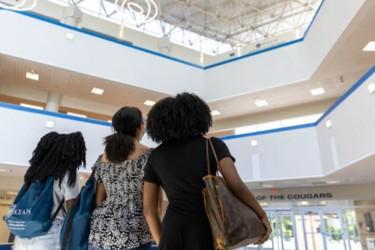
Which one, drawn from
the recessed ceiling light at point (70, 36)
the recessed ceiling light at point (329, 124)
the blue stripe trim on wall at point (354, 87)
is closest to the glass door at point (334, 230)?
the recessed ceiling light at point (329, 124)

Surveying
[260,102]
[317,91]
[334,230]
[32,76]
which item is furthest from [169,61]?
[334,230]

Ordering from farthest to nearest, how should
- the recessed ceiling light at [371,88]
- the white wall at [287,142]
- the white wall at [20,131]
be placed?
1. the white wall at [20,131]
2. the white wall at [287,142]
3. the recessed ceiling light at [371,88]

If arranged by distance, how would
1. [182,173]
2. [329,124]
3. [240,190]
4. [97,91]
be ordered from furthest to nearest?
[97,91] → [329,124] → [182,173] → [240,190]

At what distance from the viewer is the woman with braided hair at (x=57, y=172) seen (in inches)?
65.6

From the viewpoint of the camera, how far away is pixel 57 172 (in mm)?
1780

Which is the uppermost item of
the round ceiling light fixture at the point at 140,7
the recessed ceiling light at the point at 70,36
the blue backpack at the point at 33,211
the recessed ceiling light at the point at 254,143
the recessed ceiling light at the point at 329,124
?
the round ceiling light fixture at the point at 140,7

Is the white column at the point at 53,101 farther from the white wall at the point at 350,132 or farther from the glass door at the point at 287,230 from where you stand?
the glass door at the point at 287,230

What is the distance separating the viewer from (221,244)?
1.09 metres

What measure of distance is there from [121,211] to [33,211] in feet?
1.72

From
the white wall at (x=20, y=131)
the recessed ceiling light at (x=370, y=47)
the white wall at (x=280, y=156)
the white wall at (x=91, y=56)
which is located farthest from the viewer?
the white wall at (x=280, y=156)

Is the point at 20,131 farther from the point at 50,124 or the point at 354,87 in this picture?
the point at 354,87

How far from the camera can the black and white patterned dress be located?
1520 millimetres

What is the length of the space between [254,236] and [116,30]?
494 inches

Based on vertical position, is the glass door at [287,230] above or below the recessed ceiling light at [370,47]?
below
